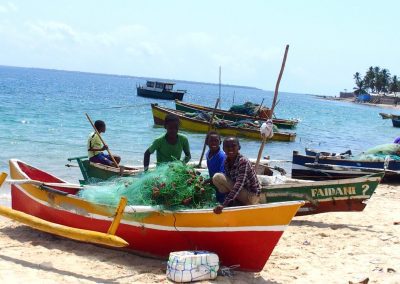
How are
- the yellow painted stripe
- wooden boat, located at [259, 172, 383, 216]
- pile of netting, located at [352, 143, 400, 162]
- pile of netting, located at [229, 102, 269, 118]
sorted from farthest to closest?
pile of netting, located at [229, 102, 269, 118] → pile of netting, located at [352, 143, 400, 162] → wooden boat, located at [259, 172, 383, 216] → the yellow painted stripe

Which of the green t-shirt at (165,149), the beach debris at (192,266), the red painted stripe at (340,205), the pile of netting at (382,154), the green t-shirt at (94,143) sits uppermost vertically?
the green t-shirt at (165,149)

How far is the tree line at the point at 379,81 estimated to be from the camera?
356 feet

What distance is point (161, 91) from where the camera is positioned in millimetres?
56500

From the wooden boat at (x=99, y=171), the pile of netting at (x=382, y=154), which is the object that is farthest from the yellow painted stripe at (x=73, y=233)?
the pile of netting at (x=382, y=154)

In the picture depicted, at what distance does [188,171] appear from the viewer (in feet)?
21.7

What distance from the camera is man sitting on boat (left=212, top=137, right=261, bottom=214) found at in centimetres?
598

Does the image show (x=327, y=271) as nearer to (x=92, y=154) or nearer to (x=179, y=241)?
(x=179, y=241)

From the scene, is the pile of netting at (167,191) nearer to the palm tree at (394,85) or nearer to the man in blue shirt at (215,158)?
the man in blue shirt at (215,158)

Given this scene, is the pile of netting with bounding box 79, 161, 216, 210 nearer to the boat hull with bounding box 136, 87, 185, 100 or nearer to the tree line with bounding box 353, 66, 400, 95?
the boat hull with bounding box 136, 87, 185, 100

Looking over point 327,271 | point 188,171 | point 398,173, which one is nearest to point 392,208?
point 398,173

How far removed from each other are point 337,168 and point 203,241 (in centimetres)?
723

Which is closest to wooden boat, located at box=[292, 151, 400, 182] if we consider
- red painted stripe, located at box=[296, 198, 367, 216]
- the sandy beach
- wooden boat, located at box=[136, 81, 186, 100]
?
the sandy beach

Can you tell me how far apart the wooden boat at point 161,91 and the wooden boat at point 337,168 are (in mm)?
42305

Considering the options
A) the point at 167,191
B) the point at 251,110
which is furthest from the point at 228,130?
the point at 167,191
